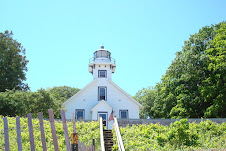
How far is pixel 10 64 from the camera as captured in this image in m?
33.1

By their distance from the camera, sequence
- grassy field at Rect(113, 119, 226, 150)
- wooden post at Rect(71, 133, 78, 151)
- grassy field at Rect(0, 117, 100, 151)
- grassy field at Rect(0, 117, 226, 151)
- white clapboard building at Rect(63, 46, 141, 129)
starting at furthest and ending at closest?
white clapboard building at Rect(63, 46, 141, 129), grassy field at Rect(113, 119, 226, 150), grassy field at Rect(0, 117, 226, 151), grassy field at Rect(0, 117, 100, 151), wooden post at Rect(71, 133, 78, 151)

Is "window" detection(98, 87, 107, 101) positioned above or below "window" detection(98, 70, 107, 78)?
below

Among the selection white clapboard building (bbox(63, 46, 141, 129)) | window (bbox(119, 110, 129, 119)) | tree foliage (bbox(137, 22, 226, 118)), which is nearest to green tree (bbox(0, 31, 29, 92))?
white clapboard building (bbox(63, 46, 141, 129))

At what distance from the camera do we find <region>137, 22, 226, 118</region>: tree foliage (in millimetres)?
26938

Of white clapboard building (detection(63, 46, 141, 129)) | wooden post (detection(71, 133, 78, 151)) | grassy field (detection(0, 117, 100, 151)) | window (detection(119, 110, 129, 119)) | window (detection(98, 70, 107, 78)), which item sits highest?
window (detection(98, 70, 107, 78))

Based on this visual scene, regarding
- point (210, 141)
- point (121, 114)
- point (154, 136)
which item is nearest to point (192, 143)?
point (210, 141)

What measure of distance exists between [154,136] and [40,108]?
13.3m

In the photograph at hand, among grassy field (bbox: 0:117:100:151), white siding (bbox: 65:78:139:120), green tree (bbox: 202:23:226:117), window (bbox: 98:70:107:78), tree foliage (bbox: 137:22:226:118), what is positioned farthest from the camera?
window (bbox: 98:70:107:78)

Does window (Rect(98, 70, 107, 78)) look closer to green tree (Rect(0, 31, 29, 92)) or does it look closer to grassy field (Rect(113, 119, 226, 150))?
green tree (Rect(0, 31, 29, 92))

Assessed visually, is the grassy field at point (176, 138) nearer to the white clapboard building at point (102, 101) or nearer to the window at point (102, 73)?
the white clapboard building at point (102, 101)

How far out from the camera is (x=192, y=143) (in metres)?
13.8

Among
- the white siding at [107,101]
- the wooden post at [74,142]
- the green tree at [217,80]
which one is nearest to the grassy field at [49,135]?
the wooden post at [74,142]

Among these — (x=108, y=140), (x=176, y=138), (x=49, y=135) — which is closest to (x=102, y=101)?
(x=108, y=140)

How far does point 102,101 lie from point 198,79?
11.4 meters
